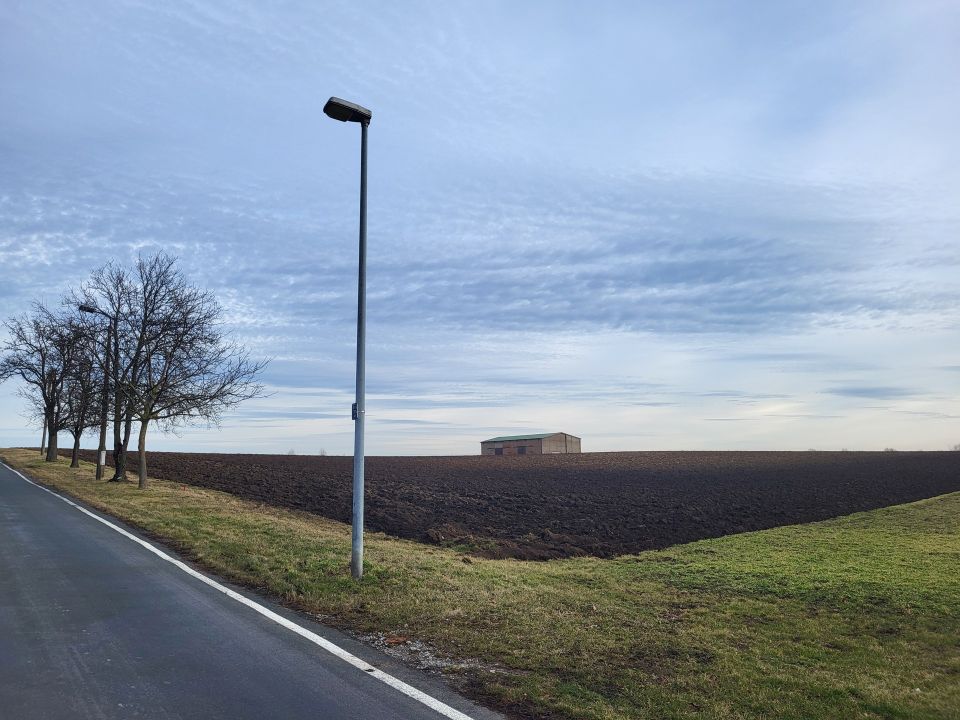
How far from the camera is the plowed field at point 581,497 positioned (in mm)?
19453

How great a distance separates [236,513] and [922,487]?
3327cm

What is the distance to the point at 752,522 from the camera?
23062 mm

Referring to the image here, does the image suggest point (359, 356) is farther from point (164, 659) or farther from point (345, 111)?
point (164, 659)

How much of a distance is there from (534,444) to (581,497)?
4916cm

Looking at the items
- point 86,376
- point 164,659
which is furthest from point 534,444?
point 164,659

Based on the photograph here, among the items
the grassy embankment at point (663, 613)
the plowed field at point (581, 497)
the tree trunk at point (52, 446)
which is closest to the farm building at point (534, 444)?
the plowed field at point (581, 497)

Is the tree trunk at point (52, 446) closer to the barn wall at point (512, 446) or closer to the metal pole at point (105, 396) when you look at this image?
the metal pole at point (105, 396)

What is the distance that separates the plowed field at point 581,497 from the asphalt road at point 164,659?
8.56 metres

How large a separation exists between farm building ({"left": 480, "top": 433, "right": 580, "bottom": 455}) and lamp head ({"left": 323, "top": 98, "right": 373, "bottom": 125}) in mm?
67984

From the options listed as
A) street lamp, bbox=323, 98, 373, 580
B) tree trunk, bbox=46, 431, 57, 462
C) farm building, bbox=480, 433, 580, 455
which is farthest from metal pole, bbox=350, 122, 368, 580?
farm building, bbox=480, 433, 580, 455

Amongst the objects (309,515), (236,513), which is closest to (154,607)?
(236,513)

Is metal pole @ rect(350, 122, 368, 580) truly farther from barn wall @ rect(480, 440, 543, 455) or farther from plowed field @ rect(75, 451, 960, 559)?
barn wall @ rect(480, 440, 543, 455)

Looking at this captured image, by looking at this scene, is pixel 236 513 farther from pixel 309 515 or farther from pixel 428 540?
pixel 428 540

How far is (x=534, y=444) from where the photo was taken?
261 feet
